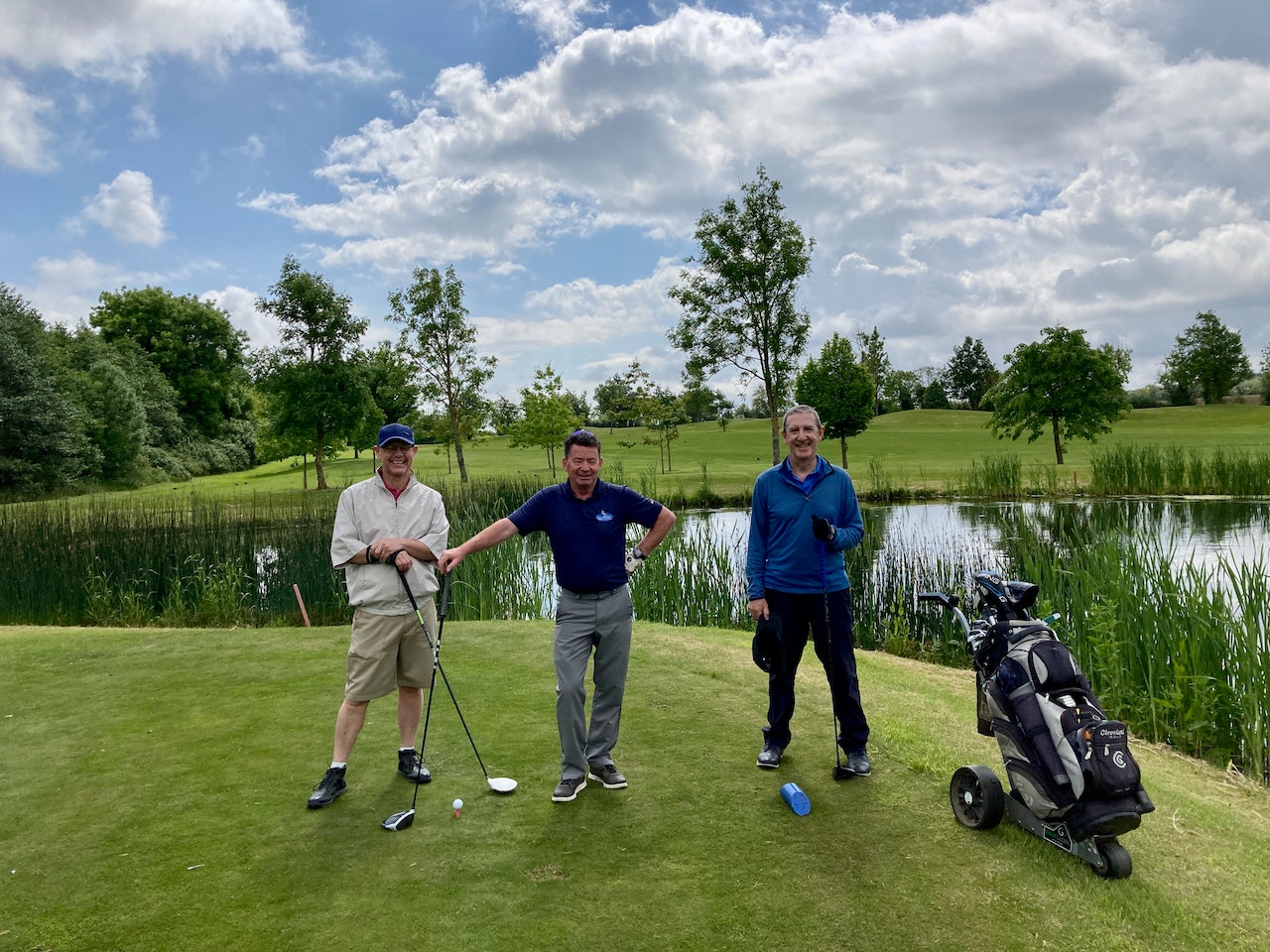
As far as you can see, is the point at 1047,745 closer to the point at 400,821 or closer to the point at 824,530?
the point at 824,530

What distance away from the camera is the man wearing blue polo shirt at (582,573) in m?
4.39

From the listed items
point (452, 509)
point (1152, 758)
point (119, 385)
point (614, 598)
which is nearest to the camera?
point (614, 598)

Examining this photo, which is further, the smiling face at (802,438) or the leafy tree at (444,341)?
the leafy tree at (444,341)

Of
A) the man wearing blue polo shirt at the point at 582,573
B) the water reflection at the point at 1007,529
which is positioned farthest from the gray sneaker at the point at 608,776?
the water reflection at the point at 1007,529

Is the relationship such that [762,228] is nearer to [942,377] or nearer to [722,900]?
[722,900]

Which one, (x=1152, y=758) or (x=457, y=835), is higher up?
(x=457, y=835)

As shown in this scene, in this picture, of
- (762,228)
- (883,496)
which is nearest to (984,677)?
(883,496)

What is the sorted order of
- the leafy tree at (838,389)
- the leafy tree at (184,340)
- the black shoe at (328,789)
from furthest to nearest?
1. the leafy tree at (184,340)
2. the leafy tree at (838,389)
3. the black shoe at (328,789)

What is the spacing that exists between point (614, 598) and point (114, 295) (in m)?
70.0

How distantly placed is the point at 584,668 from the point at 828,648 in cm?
133

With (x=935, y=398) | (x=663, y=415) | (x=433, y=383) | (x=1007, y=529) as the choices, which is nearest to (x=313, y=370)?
(x=433, y=383)

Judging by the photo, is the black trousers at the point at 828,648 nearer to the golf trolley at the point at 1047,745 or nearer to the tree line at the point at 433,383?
the golf trolley at the point at 1047,745

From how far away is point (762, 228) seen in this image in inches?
1208

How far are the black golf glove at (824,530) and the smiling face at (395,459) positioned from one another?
2111 millimetres
